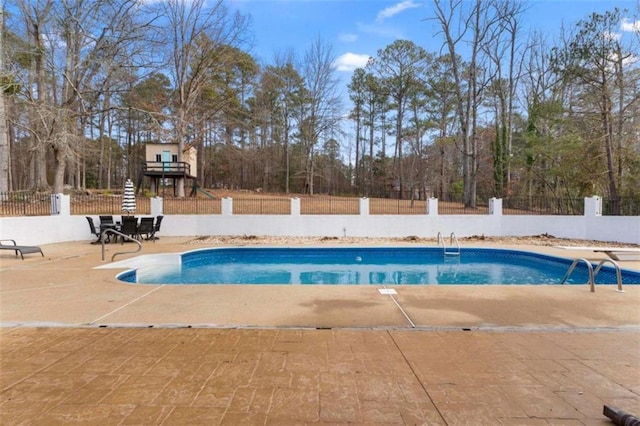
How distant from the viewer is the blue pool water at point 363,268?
9438mm

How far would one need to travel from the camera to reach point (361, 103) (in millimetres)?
39781

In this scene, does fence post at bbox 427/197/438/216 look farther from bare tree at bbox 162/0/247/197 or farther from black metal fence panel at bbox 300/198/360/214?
bare tree at bbox 162/0/247/197

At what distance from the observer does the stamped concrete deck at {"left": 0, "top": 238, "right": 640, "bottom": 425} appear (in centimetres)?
255

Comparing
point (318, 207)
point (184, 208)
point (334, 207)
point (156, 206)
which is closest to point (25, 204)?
point (156, 206)

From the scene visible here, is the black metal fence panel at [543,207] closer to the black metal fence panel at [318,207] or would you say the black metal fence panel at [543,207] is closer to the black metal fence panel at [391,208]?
the black metal fence panel at [318,207]

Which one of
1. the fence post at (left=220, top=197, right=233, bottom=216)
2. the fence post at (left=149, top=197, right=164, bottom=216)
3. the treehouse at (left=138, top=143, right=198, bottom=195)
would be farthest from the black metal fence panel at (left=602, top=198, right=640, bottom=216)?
the treehouse at (left=138, top=143, right=198, bottom=195)

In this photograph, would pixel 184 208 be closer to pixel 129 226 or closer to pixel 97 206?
pixel 129 226

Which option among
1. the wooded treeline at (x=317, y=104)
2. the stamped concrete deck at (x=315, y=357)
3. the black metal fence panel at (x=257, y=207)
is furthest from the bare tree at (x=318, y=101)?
the stamped concrete deck at (x=315, y=357)

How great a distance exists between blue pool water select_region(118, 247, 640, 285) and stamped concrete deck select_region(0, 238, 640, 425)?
340cm

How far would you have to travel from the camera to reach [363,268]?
11.3m

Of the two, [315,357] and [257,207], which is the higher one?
[257,207]

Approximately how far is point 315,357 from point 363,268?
7.98 meters

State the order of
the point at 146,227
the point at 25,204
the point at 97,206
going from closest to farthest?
the point at 146,227, the point at 25,204, the point at 97,206

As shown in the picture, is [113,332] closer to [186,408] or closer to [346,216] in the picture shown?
[186,408]
